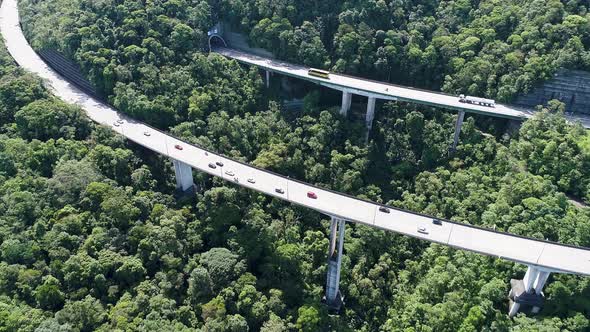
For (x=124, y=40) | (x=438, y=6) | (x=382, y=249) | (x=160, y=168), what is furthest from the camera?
(x=438, y=6)

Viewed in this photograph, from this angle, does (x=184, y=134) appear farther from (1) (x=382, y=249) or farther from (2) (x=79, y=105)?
(1) (x=382, y=249)

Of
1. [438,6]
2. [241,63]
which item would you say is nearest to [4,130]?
[241,63]

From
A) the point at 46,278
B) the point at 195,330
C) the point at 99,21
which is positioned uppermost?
the point at 99,21

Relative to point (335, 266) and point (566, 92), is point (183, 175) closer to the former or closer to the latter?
point (335, 266)

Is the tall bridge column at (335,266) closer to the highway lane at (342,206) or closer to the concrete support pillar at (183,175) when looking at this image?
the highway lane at (342,206)

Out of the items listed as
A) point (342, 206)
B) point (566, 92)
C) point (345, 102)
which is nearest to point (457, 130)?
point (566, 92)

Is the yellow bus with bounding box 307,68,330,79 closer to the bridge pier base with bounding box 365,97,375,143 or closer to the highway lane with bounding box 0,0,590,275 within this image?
the bridge pier base with bounding box 365,97,375,143

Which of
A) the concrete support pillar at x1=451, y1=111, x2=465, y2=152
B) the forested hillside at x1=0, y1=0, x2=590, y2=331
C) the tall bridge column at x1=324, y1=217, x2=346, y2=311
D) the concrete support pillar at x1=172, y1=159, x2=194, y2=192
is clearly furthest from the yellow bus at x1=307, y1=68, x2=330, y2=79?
the tall bridge column at x1=324, y1=217, x2=346, y2=311
